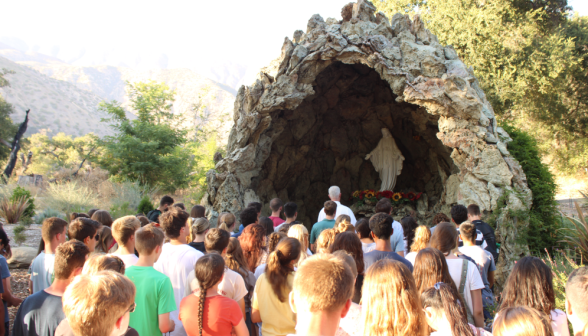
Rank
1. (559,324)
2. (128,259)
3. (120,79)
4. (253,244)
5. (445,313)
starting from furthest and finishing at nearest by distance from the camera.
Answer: (120,79) → (253,244) → (128,259) → (559,324) → (445,313)

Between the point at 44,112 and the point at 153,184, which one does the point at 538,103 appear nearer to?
the point at 153,184

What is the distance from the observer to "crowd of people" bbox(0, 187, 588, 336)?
186 cm

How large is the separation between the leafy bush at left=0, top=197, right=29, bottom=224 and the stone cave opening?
7.30 m

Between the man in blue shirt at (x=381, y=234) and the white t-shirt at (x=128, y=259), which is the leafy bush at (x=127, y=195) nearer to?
the white t-shirt at (x=128, y=259)

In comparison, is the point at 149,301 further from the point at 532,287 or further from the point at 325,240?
the point at 532,287

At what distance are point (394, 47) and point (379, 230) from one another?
281 inches

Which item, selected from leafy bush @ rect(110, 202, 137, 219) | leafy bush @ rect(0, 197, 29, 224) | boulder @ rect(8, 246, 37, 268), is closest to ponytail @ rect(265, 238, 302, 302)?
boulder @ rect(8, 246, 37, 268)

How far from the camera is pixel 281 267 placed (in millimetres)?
3047

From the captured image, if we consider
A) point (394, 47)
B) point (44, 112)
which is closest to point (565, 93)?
point (394, 47)

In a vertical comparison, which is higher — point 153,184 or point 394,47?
point 394,47

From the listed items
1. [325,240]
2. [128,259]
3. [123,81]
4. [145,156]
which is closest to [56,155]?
[145,156]

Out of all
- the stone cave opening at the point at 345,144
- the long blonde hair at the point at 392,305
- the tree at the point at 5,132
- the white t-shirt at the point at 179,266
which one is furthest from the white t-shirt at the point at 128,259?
the tree at the point at 5,132

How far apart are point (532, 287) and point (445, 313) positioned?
83 centimetres

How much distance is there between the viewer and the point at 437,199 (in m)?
12.7
